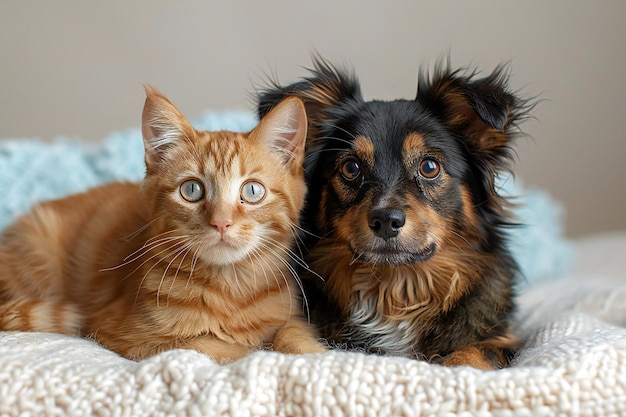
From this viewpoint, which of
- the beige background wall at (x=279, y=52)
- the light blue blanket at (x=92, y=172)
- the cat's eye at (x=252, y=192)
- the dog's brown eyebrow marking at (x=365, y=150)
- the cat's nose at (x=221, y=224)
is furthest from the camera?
the beige background wall at (x=279, y=52)

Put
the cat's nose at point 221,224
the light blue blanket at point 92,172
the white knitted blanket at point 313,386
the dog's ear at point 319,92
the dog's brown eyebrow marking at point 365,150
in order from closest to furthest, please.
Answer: the white knitted blanket at point 313,386, the cat's nose at point 221,224, the dog's brown eyebrow marking at point 365,150, the dog's ear at point 319,92, the light blue blanket at point 92,172

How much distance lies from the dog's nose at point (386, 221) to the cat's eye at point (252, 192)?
268 millimetres

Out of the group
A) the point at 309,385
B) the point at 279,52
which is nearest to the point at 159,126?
the point at 309,385

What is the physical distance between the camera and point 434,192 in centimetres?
166

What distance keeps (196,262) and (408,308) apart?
57 centimetres

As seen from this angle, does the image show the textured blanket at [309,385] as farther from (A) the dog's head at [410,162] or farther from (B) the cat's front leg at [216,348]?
(A) the dog's head at [410,162]

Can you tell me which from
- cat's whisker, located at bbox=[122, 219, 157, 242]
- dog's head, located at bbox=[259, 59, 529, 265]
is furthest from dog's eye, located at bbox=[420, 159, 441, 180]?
cat's whisker, located at bbox=[122, 219, 157, 242]

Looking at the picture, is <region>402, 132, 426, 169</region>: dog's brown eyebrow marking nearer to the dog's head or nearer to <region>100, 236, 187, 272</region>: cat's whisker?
the dog's head

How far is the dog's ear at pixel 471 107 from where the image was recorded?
5.57 ft

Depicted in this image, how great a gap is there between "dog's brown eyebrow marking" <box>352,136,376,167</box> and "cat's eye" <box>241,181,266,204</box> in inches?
10.7

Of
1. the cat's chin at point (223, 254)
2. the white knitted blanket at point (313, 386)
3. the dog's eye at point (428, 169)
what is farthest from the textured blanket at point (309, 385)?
the dog's eye at point (428, 169)

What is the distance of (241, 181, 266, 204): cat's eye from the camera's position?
1.55 m

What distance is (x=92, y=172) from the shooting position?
2719mm

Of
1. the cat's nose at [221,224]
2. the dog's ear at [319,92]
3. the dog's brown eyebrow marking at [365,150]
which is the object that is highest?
the dog's ear at [319,92]
